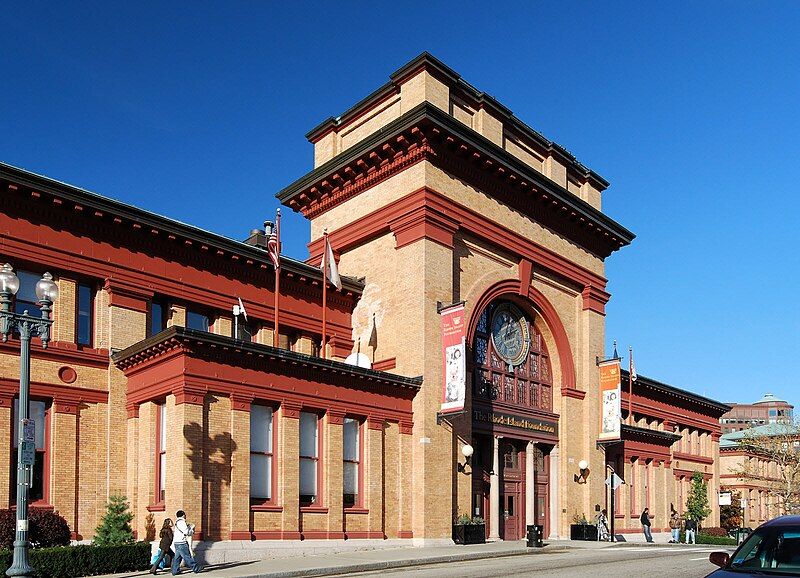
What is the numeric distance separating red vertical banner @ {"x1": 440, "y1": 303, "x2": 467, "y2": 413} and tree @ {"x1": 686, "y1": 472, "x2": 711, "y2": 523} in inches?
1154

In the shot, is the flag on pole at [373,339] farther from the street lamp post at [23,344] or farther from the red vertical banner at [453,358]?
the street lamp post at [23,344]

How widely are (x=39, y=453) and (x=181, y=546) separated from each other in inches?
254

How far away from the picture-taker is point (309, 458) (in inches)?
1147

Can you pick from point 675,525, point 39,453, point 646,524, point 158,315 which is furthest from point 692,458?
point 39,453

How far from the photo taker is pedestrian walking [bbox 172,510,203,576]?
2205cm

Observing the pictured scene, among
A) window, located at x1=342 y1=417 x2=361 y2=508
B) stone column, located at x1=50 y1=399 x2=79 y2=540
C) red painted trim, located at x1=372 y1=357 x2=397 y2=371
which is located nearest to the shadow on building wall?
stone column, located at x1=50 y1=399 x2=79 y2=540

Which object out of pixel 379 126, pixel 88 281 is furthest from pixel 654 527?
pixel 88 281

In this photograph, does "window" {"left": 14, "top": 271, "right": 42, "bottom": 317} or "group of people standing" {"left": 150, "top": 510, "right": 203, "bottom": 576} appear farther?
"window" {"left": 14, "top": 271, "right": 42, "bottom": 317}

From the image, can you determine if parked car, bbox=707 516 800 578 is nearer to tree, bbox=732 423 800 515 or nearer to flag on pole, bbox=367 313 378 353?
flag on pole, bbox=367 313 378 353

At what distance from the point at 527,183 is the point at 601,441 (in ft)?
43.3

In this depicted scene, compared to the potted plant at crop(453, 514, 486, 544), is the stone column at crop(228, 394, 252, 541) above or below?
above

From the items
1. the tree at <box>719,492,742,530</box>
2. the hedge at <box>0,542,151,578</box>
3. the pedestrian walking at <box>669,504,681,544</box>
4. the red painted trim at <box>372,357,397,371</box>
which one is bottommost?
the tree at <box>719,492,742,530</box>

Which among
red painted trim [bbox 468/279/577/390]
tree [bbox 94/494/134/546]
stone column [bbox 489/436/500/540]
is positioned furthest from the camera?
red painted trim [bbox 468/279/577/390]

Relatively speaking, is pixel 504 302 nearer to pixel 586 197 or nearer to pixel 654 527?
pixel 586 197
